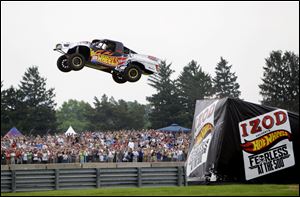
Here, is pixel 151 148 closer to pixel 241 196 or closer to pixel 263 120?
pixel 263 120

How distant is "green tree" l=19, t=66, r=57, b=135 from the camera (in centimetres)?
8050

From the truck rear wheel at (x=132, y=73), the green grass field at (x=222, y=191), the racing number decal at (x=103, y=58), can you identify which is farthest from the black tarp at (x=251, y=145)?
the racing number decal at (x=103, y=58)

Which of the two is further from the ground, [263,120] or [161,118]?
[161,118]

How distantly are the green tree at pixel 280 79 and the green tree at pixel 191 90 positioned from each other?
920cm

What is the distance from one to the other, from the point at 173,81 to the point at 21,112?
2655 cm

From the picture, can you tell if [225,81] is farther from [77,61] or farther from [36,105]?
[77,61]

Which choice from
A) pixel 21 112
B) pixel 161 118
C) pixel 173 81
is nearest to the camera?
pixel 21 112

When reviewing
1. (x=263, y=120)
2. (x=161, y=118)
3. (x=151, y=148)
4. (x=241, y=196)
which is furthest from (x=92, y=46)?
(x=161, y=118)

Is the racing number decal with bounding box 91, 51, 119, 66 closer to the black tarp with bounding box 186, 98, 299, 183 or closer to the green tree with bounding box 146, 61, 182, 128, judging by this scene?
the black tarp with bounding box 186, 98, 299, 183

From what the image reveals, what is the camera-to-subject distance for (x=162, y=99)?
303ft

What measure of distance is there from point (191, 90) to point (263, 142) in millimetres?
69737

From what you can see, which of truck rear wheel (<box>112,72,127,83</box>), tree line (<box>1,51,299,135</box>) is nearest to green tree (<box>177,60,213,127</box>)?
tree line (<box>1,51,299,135</box>)

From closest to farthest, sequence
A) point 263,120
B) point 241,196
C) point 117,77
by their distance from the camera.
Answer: point 241,196, point 263,120, point 117,77

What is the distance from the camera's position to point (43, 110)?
83.8 metres
